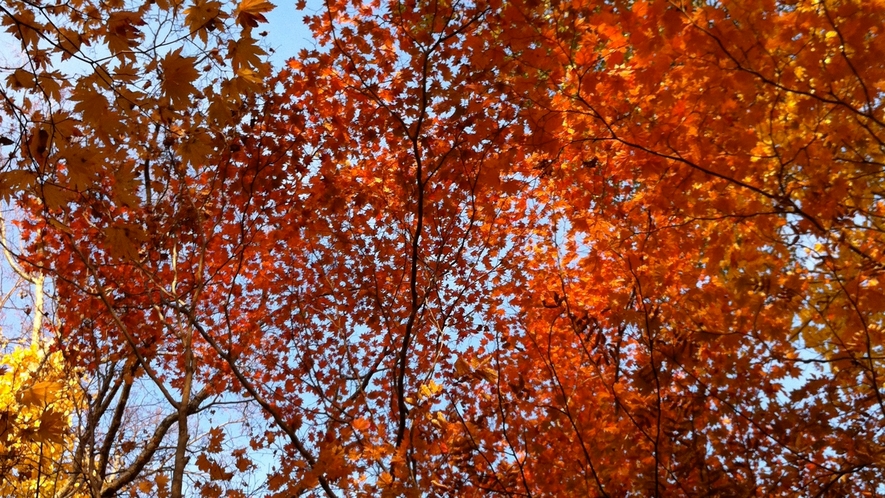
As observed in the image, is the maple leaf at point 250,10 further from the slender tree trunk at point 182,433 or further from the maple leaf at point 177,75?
the slender tree trunk at point 182,433

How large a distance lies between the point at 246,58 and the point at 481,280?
15.4 ft

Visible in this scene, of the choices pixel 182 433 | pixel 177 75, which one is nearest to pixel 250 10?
pixel 177 75

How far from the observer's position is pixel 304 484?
3789 mm

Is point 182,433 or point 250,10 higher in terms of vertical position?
point 250,10

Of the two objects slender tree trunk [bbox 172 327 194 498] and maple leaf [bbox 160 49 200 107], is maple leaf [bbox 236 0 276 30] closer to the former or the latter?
maple leaf [bbox 160 49 200 107]

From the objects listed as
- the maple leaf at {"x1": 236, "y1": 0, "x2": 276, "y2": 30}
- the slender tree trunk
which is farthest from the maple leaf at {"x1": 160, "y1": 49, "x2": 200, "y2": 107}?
the slender tree trunk

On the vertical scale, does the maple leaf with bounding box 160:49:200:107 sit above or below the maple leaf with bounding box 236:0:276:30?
below

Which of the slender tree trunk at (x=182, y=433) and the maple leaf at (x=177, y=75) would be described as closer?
the maple leaf at (x=177, y=75)

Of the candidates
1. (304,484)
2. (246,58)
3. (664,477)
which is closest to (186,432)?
(304,484)

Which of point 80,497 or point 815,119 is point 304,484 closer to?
point 815,119

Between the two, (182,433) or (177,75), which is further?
(182,433)

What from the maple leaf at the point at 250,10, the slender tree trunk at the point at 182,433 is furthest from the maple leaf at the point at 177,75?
the slender tree trunk at the point at 182,433

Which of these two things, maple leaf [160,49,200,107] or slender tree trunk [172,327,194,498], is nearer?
maple leaf [160,49,200,107]

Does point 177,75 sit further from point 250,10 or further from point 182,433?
point 182,433
